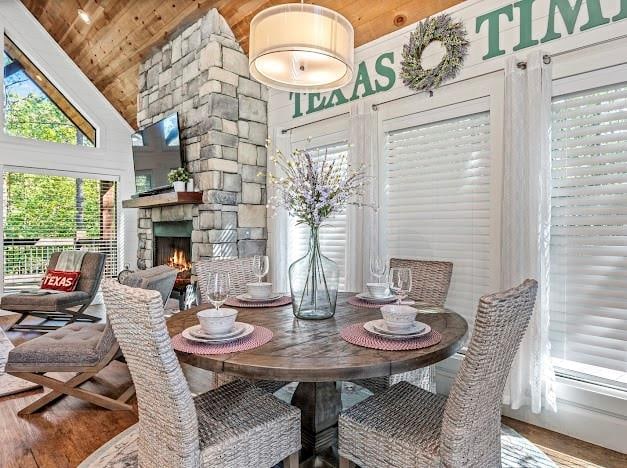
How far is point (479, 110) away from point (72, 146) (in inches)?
214

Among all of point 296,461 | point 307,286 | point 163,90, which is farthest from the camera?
point 163,90

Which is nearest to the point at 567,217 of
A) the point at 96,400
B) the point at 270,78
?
the point at 270,78

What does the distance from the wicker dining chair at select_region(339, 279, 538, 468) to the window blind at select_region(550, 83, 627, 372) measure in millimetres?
1262

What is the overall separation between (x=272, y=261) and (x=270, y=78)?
2.32 m

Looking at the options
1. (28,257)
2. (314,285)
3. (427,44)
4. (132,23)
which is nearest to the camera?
(314,285)

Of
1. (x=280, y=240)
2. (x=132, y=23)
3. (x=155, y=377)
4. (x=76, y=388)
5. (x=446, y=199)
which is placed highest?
(x=132, y=23)

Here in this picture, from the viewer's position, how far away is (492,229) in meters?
2.66

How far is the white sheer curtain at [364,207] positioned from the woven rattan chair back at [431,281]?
747 mm

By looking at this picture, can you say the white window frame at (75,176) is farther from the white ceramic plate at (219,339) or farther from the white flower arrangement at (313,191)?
the white flower arrangement at (313,191)

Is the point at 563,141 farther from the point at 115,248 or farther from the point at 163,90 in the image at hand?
the point at 115,248

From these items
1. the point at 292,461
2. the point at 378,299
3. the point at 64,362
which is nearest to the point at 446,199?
the point at 378,299

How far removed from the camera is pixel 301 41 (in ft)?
5.83

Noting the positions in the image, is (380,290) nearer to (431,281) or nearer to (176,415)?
(431,281)

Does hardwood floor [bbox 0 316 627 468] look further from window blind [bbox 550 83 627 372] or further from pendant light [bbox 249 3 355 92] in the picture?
pendant light [bbox 249 3 355 92]
